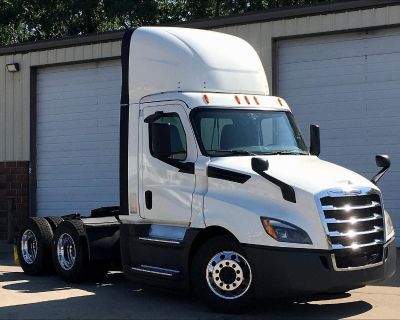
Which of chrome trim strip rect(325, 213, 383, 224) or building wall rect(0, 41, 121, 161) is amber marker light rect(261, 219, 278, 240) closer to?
chrome trim strip rect(325, 213, 383, 224)

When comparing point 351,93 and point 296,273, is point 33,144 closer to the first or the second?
point 351,93

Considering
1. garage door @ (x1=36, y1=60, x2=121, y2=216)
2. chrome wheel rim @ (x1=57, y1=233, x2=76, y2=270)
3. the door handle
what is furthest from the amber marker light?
garage door @ (x1=36, y1=60, x2=121, y2=216)

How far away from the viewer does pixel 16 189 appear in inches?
689

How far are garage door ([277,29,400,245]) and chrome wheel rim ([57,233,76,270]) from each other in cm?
586

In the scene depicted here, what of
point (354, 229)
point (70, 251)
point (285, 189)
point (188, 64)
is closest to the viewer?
point (285, 189)

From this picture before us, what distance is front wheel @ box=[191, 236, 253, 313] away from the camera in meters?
7.64

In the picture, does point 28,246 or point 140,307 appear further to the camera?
point 28,246

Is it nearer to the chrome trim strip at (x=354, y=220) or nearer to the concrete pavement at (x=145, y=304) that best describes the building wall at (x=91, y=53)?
the concrete pavement at (x=145, y=304)

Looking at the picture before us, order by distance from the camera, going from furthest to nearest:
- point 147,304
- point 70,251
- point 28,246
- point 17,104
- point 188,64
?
point 17,104 → point 28,246 → point 70,251 → point 188,64 → point 147,304

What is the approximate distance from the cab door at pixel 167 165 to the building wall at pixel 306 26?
5988 mm

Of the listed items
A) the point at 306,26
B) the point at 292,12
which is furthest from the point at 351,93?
the point at 292,12

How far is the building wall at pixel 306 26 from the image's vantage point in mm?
13000

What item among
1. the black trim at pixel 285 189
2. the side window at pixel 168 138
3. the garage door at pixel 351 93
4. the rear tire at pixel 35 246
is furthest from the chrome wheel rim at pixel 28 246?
the garage door at pixel 351 93

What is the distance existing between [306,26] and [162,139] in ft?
21.7
